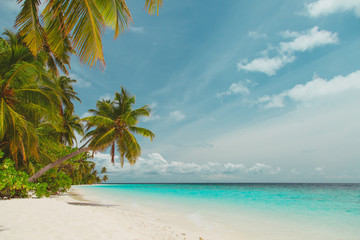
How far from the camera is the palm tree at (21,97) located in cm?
727

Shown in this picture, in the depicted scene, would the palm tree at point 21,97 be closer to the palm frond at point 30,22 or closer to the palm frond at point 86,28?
the palm frond at point 30,22

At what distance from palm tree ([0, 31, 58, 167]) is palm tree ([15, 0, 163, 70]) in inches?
157

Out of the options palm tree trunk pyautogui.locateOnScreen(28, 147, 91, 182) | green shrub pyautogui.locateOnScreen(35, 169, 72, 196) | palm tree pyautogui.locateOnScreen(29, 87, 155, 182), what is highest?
palm tree pyautogui.locateOnScreen(29, 87, 155, 182)

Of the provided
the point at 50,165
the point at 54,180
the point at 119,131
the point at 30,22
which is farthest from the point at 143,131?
the point at 30,22

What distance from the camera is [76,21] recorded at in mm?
3521

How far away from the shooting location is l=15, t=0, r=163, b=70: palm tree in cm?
353

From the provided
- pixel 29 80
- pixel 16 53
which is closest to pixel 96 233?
pixel 29 80

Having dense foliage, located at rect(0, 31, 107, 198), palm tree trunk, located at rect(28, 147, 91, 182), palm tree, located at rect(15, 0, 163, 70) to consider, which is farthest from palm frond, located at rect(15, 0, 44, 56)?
palm tree trunk, located at rect(28, 147, 91, 182)

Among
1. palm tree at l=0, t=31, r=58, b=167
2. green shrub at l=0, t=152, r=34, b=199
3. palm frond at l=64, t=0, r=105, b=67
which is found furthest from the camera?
green shrub at l=0, t=152, r=34, b=199

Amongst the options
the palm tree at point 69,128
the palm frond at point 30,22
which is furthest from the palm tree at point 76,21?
the palm tree at point 69,128

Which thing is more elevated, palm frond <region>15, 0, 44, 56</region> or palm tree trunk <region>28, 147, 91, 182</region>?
palm frond <region>15, 0, 44, 56</region>

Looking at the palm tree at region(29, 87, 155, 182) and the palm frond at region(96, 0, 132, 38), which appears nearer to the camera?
the palm frond at region(96, 0, 132, 38)

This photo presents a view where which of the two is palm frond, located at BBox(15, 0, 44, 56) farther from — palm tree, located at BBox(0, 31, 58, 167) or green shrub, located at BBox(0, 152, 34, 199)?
green shrub, located at BBox(0, 152, 34, 199)

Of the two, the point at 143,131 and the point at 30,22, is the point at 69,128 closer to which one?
the point at 143,131
